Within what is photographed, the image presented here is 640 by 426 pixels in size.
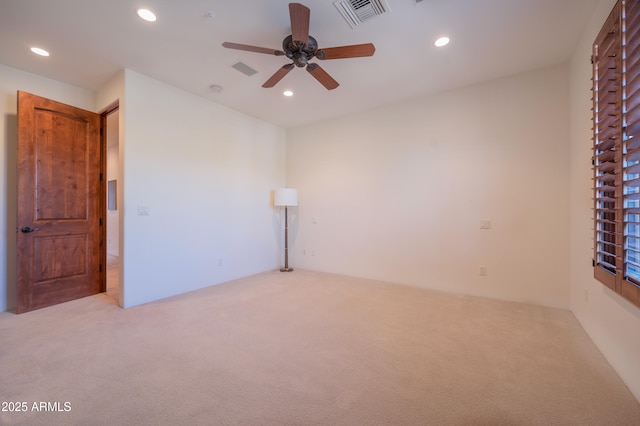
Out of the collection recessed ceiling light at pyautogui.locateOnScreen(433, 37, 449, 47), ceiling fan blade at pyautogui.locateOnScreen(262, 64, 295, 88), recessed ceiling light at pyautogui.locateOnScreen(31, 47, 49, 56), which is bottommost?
ceiling fan blade at pyautogui.locateOnScreen(262, 64, 295, 88)

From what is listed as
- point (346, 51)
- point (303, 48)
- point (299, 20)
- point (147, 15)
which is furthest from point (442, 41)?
point (147, 15)

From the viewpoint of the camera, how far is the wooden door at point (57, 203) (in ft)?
9.48

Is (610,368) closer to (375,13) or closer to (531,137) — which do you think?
(531,137)

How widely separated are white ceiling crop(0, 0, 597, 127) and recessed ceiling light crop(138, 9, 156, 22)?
0.15 feet

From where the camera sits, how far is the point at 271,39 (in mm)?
2521

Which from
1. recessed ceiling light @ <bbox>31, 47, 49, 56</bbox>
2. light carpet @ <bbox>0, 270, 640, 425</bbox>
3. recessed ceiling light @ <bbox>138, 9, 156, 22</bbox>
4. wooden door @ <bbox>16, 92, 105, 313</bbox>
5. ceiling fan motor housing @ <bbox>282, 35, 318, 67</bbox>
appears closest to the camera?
light carpet @ <bbox>0, 270, 640, 425</bbox>

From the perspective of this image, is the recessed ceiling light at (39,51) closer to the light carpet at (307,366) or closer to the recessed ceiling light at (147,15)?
the recessed ceiling light at (147,15)

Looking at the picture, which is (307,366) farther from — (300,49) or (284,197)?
(284,197)

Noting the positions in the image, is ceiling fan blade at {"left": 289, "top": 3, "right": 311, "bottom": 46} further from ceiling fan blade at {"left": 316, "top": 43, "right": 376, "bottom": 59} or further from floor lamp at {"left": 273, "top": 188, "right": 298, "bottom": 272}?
floor lamp at {"left": 273, "top": 188, "right": 298, "bottom": 272}

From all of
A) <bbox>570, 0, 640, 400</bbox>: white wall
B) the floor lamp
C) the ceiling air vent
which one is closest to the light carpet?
<bbox>570, 0, 640, 400</bbox>: white wall

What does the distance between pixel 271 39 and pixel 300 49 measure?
466 mm

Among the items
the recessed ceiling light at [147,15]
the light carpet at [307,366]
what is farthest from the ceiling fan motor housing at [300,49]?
the light carpet at [307,366]

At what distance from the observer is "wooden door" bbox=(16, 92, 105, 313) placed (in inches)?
114

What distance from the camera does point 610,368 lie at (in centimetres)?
184
